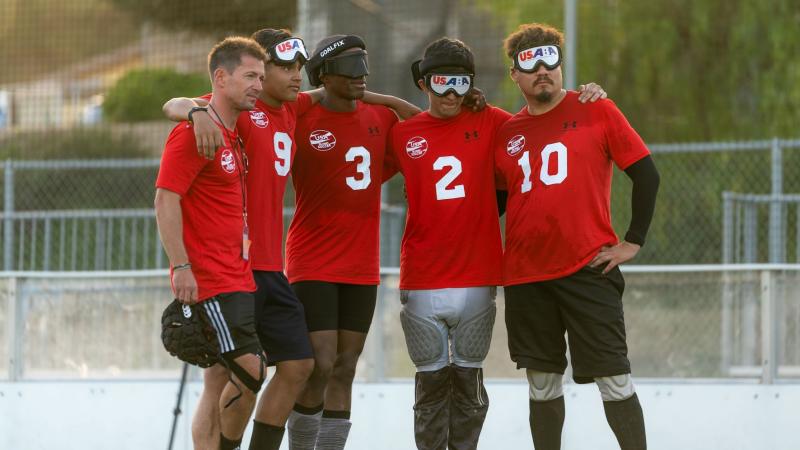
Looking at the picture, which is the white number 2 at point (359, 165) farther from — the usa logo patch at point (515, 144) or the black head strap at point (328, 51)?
the usa logo patch at point (515, 144)

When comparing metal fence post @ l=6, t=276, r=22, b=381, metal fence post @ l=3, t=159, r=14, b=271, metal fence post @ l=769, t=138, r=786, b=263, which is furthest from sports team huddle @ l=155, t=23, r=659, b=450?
metal fence post @ l=3, t=159, r=14, b=271

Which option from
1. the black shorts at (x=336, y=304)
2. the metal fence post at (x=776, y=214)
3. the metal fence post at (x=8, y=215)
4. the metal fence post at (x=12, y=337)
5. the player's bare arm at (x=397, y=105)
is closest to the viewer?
the black shorts at (x=336, y=304)

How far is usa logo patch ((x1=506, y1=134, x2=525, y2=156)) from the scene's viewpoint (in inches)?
215

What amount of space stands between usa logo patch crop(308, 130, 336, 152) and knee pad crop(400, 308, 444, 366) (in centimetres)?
81

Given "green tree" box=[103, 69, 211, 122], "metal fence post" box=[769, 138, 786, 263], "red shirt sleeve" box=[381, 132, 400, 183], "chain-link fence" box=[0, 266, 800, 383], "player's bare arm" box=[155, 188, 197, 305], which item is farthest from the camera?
"green tree" box=[103, 69, 211, 122]

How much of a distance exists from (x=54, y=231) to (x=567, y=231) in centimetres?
620

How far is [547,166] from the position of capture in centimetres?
538

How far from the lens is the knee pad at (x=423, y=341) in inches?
219

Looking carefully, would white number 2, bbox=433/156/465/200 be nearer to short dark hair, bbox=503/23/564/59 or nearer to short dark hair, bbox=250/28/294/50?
short dark hair, bbox=503/23/564/59

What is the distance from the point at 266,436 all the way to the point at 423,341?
77 cm

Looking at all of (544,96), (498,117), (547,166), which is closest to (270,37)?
(498,117)

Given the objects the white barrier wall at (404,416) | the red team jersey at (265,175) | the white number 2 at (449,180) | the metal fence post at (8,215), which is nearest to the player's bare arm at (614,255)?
the white number 2 at (449,180)

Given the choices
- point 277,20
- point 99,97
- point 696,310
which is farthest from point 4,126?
point 696,310

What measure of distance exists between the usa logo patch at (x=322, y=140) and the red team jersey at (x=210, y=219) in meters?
0.69
